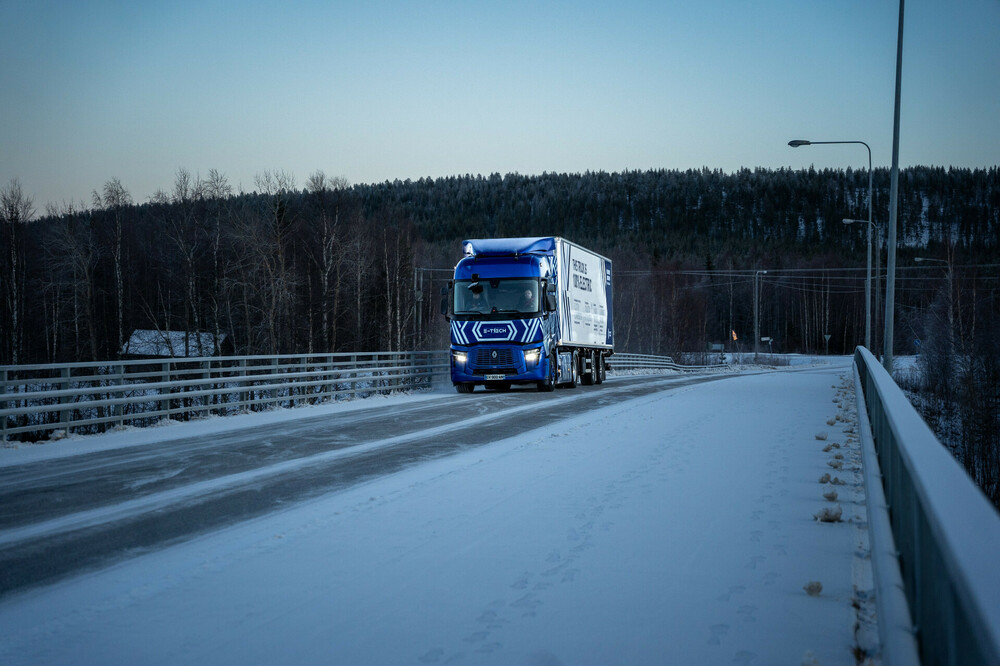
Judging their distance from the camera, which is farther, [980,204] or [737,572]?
[980,204]

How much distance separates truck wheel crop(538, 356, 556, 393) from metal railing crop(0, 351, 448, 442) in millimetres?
4420

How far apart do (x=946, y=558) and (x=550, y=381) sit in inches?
898

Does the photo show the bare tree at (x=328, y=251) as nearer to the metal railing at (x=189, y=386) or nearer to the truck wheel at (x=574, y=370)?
the metal railing at (x=189, y=386)

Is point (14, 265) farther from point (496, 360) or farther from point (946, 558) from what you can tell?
point (946, 558)

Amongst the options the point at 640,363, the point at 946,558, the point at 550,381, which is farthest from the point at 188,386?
the point at 640,363

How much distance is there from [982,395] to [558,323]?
16.4m

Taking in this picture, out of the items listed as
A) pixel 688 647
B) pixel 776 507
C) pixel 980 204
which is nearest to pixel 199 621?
pixel 688 647

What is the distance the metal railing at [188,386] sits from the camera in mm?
13244

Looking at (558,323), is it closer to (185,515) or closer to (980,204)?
(185,515)

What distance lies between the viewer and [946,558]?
1.86 m

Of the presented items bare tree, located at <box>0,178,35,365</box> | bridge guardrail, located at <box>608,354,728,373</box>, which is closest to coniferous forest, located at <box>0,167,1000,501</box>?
bare tree, located at <box>0,178,35,365</box>

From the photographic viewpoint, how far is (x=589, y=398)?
22.1 meters

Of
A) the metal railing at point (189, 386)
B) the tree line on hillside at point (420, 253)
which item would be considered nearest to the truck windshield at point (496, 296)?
the metal railing at point (189, 386)

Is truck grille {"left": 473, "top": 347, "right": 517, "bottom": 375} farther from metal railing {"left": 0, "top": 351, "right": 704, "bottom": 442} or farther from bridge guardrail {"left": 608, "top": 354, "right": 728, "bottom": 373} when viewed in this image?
bridge guardrail {"left": 608, "top": 354, "right": 728, "bottom": 373}
